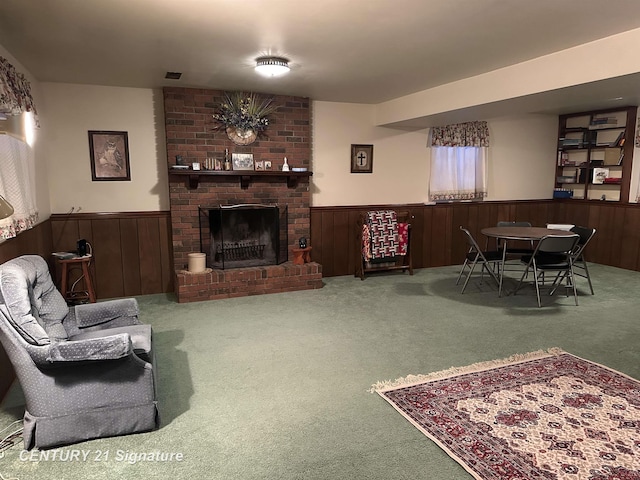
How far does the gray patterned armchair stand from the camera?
2.16 m

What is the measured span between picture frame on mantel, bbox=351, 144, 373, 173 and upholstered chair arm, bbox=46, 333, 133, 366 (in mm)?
4213

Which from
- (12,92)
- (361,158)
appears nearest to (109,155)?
(12,92)

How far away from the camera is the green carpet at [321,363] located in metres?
2.10

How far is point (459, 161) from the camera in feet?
21.4

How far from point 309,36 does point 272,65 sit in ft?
2.11

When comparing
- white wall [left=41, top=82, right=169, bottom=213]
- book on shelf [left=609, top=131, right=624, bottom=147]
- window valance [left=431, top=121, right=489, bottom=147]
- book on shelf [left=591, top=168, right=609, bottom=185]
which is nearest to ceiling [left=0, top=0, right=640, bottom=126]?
white wall [left=41, top=82, right=169, bottom=213]

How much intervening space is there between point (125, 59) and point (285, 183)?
2269mm

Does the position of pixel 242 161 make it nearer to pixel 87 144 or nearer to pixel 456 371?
pixel 87 144

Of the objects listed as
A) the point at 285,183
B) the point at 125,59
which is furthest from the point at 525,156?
the point at 125,59

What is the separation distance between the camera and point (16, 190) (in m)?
3.15

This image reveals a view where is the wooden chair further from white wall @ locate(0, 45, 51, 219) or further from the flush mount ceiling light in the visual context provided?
white wall @ locate(0, 45, 51, 219)

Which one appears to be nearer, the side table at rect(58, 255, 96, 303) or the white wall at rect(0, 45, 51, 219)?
the white wall at rect(0, 45, 51, 219)

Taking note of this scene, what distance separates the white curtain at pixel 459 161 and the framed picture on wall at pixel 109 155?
400 cm

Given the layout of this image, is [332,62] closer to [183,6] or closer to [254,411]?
[183,6]
